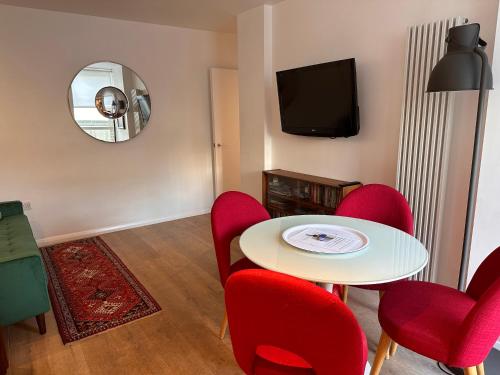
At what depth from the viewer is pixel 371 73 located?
8.75 ft

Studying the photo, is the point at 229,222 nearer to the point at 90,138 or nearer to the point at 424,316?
the point at 424,316

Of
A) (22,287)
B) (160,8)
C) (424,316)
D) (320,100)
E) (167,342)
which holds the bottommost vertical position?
(167,342)

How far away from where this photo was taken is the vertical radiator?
2172 mm

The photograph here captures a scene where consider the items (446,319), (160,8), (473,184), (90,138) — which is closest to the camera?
(446,319)

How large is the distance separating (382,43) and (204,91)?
8.57ft

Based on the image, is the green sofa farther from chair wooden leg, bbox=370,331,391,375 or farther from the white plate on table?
chair wooden leg, bbox=370,331,391,375

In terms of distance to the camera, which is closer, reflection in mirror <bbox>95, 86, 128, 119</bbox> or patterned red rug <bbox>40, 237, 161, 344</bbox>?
patterned red rug <bbox>40, 237, 161, 344</bbox>

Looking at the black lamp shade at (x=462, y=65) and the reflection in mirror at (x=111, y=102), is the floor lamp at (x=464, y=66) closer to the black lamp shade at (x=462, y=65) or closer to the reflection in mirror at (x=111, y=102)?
the black lamp shade at (x=462, y=65)

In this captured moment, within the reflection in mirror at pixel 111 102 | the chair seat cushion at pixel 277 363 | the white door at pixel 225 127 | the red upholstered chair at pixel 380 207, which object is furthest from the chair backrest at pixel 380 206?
the reflection in mirror at pixel 111 102

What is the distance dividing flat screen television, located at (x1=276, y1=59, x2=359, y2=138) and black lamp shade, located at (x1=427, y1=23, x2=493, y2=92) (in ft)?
3.10

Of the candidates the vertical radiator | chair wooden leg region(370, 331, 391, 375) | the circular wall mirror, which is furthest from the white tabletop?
the circular wall mirror

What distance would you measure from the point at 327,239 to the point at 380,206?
0.74 metres

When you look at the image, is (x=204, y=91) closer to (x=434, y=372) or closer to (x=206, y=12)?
(x=206, y=12)

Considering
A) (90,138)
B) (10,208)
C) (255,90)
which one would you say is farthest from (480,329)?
(90,138)
